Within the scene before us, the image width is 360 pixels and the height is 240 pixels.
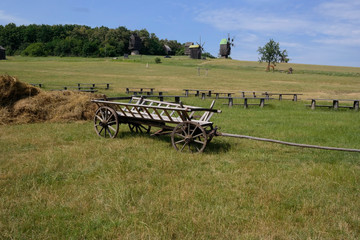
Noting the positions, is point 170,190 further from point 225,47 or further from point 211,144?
point 225,47

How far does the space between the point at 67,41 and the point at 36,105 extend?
344 feet

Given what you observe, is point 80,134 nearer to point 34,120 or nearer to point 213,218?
point 34,120

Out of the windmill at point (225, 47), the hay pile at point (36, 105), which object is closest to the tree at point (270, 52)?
the windmill at point (225, 47)

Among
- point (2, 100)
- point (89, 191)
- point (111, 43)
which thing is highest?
point (111, 43)

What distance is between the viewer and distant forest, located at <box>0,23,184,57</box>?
10438 cm

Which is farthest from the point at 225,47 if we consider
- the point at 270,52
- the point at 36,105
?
the point at 36,105

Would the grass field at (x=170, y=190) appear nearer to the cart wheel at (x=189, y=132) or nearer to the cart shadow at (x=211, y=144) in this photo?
the cart shadow at (x=211, y=144)

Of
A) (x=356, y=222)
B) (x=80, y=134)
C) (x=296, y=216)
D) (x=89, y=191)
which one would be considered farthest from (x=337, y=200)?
(x=80, y=134)

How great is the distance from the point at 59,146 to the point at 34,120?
3.93 metres

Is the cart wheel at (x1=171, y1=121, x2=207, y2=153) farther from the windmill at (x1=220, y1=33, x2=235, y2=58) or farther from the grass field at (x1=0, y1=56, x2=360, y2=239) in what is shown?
the windmill at (x1=220, y1=33, x2=235, y2=58)

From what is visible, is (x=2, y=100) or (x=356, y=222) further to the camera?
(x=2, y=100)

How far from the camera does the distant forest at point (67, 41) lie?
104375mm

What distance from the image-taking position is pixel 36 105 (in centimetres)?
1061

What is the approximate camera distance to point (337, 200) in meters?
4.38
